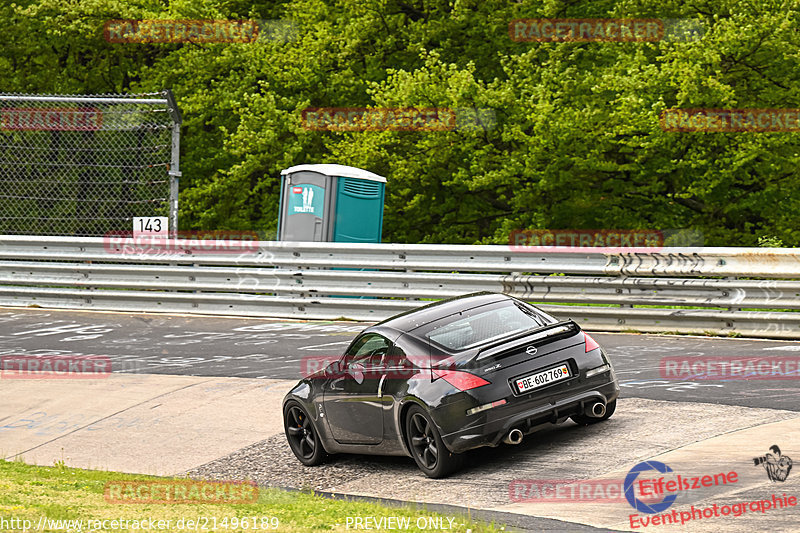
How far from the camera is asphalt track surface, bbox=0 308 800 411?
33.7 ft

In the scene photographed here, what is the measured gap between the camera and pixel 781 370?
10844 millimetres

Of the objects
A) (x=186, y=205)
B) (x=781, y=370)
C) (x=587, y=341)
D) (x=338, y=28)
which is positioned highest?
(x=338, y=28)

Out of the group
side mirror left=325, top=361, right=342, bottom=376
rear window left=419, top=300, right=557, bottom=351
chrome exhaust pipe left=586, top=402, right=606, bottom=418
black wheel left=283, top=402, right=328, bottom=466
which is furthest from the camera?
black wheel left=283, top=402, right=328, bottom=466

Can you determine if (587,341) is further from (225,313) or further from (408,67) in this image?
(408,67)

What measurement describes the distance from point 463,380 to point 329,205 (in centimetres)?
936

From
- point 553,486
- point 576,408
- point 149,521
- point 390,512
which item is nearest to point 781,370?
point 576,408

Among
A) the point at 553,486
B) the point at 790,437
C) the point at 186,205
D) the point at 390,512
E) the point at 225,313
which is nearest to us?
the point at 390,512

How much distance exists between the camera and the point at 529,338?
8.54 meters

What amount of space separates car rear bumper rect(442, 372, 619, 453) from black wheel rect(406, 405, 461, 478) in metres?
0.10

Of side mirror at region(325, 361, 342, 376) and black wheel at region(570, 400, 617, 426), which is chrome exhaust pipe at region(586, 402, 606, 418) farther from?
side mirror at region(325, 361, 342, 376)

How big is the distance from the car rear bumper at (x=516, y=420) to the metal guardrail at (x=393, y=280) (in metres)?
4.91

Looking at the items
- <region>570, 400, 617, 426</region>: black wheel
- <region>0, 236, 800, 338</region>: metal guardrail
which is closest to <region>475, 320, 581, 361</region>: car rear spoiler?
<region>570, 400, 617, 426</region>: black wheel

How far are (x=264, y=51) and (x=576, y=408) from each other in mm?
22092

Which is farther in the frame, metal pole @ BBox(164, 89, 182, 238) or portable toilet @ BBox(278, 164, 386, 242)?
portable toilet @ BBox(278, 164, 386, 242)
